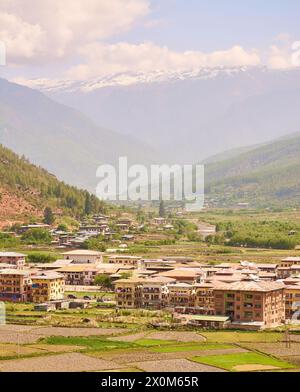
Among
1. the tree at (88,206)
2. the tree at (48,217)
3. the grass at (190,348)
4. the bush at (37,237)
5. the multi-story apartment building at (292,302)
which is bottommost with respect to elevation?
the grass at (190,348)

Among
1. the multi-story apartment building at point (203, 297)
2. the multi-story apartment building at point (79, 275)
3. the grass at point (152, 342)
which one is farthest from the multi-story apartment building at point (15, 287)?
the grass at point (152, 342)

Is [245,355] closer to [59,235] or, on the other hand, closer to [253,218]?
[59,235]

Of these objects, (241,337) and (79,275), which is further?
(79,275)

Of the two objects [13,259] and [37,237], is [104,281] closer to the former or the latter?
[13,259]

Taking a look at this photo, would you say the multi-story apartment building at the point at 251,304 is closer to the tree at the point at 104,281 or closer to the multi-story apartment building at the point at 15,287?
the multi-story apartment building at the point at 15,287

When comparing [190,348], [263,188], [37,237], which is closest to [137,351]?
[190,348]

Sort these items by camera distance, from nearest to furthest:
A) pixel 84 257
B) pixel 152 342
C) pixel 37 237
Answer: pixel 152 342 → pixel 84 257 → pixel 37 237

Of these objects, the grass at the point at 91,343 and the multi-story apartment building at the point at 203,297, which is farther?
the multi-story apartment building at the point at 203,297

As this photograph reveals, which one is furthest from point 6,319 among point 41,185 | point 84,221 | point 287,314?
point 41,185
